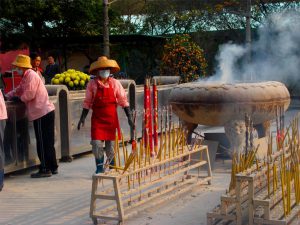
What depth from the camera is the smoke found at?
635 inches

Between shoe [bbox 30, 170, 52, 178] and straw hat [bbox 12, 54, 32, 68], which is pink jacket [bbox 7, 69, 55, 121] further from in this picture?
shoe [bbox 30, 170, 52, 178]

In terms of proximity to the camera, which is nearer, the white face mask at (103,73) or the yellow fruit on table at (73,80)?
the white face mask at (103,73)

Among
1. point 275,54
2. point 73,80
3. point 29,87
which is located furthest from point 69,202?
point 275,54

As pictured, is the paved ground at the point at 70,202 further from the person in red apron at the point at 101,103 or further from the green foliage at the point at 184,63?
the green foliage at the point at 184,63

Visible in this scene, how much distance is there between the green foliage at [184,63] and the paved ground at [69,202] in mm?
7412

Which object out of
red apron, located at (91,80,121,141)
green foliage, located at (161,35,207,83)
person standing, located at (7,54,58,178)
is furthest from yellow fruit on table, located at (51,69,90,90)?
green foliage, located at (161,35,207,83)

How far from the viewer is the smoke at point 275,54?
1614 centimetres

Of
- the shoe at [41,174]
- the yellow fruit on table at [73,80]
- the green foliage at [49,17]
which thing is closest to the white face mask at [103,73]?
the shoe at [41,174]

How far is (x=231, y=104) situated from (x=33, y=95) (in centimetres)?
257

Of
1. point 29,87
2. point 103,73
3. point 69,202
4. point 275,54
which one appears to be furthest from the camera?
point 275,54

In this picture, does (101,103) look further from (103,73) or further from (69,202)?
(69,202)

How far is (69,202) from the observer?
6.16m

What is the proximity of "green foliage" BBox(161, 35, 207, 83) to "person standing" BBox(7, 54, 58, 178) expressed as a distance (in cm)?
780

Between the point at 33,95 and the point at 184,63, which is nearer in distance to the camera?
the point at 33,95
